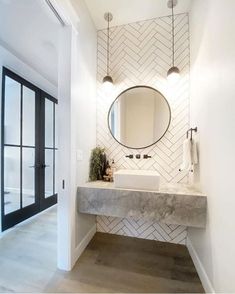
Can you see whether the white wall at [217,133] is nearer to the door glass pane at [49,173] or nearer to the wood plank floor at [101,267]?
the wood plank floor at [101,267]

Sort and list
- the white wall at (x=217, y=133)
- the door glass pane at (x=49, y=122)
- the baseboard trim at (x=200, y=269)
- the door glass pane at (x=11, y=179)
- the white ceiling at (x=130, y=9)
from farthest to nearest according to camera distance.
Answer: the door glass pane at (x=49, y=122)
the door glass pane at (x=11, y=179)
the white ceiling at (x=130, y=9)
the baseboard trim at (x=200, y=269)
the white wall at (x=217, y=133)

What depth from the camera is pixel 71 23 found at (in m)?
1.87

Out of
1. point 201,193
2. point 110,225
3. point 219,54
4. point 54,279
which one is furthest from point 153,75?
point 54,279

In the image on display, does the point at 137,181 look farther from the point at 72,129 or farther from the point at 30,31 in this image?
the point at 30,31

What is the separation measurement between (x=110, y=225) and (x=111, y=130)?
142 cm

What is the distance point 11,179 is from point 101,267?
198 centimetres

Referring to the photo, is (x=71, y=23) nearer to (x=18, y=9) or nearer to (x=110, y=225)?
(x=18, y=9)

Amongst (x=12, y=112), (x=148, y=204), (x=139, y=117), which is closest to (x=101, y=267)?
(x=148, y=204)

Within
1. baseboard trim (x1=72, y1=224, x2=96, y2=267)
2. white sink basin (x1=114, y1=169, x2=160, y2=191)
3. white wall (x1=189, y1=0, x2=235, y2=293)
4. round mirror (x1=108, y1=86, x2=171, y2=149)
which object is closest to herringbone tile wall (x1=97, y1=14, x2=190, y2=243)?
round mirror (x1=108, y1=86, x2=171, y2=149)

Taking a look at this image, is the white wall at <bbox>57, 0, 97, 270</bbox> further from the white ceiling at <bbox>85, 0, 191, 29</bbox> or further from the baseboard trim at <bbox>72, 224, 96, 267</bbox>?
the white ceiling at <bbox>85, 0, 191, 29</bbox>

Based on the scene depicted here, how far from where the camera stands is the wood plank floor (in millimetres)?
1646

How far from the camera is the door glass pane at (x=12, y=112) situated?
110 inches

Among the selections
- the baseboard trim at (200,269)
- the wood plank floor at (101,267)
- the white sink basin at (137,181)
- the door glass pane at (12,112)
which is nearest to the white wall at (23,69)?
the door glass pane at (12,112)

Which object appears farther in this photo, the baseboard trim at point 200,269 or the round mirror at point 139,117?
the round mirror at point 139,117
